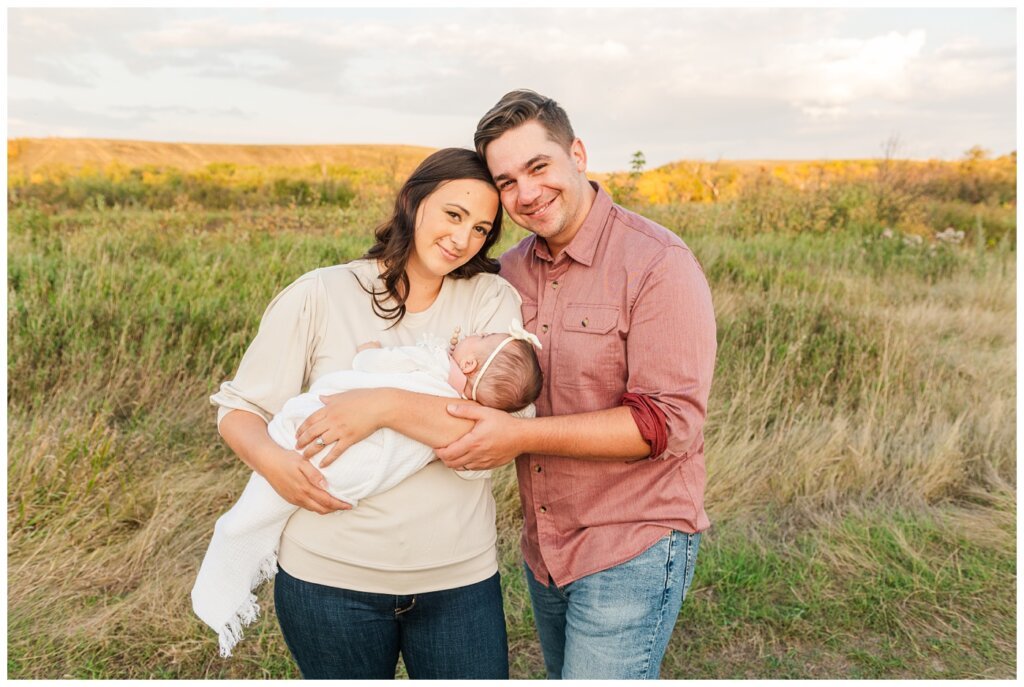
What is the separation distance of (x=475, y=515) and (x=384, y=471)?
30 centimetres

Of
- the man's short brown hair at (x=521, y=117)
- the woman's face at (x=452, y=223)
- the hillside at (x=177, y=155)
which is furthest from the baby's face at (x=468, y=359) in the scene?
the hillside at (x=177, y=155)

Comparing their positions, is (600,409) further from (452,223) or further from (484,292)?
(452,223)

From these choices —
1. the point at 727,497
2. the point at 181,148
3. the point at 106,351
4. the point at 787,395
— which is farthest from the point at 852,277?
the point at 181,148

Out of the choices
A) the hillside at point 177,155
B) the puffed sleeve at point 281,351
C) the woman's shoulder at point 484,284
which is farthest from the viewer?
the hillside at point 177,155

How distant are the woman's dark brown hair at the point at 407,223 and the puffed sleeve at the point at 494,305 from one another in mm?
66

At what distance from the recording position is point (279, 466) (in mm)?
1958

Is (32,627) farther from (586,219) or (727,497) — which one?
(727,497)

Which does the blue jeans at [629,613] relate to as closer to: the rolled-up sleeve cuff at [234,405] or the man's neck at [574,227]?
the man's neck at [574,227]

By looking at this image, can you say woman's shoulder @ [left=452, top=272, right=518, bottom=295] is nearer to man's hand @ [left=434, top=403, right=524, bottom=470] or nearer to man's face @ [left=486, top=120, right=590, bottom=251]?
man's face @ [left=486, top=120, right=590, bottom=251]

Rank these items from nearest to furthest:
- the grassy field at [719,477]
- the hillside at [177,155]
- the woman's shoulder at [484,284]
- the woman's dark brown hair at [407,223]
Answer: the woman's dark brown hair at [407,223] < the woman's shoulder at [484,284] < the grassy field at [719,477] < the hillside at [177,155]

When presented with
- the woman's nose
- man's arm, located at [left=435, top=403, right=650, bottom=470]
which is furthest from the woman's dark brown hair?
man's arm, located at [left=435, top=403, right=650, bottom=470]

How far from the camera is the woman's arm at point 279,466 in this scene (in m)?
1.93

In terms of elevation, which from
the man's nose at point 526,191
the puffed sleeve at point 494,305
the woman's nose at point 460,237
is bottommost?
the puffed sleeve at point 494,305

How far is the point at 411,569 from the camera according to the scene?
6.44 feet
